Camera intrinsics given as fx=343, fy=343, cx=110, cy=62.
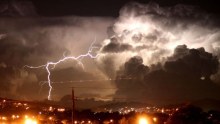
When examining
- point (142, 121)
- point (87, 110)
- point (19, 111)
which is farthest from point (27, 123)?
point (87, 110)

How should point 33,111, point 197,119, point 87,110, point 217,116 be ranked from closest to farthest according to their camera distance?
point 197,119
point 217,116
point 33,111
point 87,110

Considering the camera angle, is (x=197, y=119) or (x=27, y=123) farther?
(x=197, y=119)

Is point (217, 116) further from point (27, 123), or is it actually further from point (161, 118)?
point (27, 123)

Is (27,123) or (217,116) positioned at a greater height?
(217,116)

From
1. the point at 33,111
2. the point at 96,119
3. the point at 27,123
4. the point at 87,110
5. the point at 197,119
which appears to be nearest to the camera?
the point at 27,123

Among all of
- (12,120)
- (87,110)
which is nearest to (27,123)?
(12,120)

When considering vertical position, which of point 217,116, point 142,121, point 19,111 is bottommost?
point 142,121

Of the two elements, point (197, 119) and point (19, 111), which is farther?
point (19, 111)

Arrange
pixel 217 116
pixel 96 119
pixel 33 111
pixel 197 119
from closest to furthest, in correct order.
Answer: pixel 197 119
pixel 217 116
pixel 33 111
pixel 96 119

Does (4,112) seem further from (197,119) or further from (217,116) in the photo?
(217,116)
